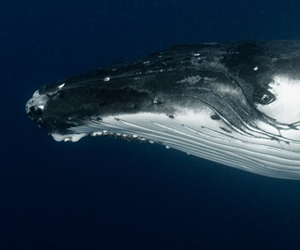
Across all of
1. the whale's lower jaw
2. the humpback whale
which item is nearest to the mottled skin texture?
the humpback whale

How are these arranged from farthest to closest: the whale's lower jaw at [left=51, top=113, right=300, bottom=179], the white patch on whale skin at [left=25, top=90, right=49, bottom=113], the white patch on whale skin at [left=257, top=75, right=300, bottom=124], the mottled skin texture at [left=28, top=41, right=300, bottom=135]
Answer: the white patch on whale skin at [left=25, top=90, right=49, bottom=113] → the whale's lower jaw at [left=51, top=113, right=300, bottom=179] → the mottled skin texture at [left=28, top=41, right=300, bottom=135] → the white patch on whale skin at [left=257, top=75, right=300, bottom=124]

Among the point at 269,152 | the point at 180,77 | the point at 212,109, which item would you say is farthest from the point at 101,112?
the point at 269,152

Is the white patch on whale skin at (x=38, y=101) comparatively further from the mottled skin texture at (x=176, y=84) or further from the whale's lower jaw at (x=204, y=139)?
the whale's lower jaw at (x=204, y=139)

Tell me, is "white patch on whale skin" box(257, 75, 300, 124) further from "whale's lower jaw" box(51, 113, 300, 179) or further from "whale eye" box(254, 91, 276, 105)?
"whale's lower jaw" box(51, 113, 300, 179)

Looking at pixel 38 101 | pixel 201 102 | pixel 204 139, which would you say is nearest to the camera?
pixel 201 102

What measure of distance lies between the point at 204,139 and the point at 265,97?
2.27ft

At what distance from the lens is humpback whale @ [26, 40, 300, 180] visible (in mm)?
2596

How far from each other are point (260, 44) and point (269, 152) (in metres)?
1.06

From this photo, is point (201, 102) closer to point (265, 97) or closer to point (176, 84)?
point (176, 84)

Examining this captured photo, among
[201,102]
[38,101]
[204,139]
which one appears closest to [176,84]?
[201,102]

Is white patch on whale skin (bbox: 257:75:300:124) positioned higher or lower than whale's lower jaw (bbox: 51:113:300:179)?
higher

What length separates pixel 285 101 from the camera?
252 centimetres

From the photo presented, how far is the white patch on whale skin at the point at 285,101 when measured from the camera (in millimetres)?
2498

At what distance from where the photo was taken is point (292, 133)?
2592 millimetres
